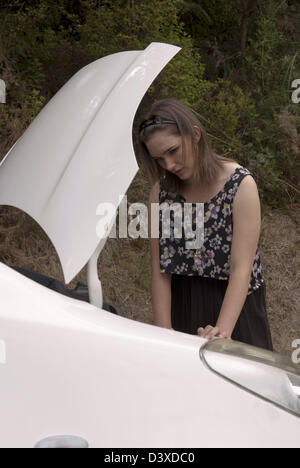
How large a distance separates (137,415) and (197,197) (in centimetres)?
104

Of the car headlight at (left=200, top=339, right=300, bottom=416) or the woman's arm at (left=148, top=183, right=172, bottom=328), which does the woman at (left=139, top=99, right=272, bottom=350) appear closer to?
the woman's arm at (left=148, top=183, right=172, bottom=328)

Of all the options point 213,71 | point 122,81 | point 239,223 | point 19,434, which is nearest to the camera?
point 19,434

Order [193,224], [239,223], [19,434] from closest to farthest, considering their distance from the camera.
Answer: [19,434] < [239,223] < [193,224]

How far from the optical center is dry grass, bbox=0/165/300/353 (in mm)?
4559

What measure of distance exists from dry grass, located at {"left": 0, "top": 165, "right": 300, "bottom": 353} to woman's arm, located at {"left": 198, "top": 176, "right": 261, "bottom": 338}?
2.49 metres

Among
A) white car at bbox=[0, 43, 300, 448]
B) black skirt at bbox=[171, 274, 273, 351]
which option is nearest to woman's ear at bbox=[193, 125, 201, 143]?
black skirt at bbox=[171, 274, 273, 351]

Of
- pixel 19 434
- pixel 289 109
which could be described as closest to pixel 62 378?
pixel 19 434

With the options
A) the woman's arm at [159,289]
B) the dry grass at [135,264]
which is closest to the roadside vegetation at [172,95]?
the dry grass at [135,264]

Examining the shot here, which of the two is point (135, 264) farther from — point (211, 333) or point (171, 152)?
point (211, 333)

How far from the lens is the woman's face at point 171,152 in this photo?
192 cm

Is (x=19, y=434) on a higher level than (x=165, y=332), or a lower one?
lower

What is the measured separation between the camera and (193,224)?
2.08 meters

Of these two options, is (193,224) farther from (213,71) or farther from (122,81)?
(213,71)
